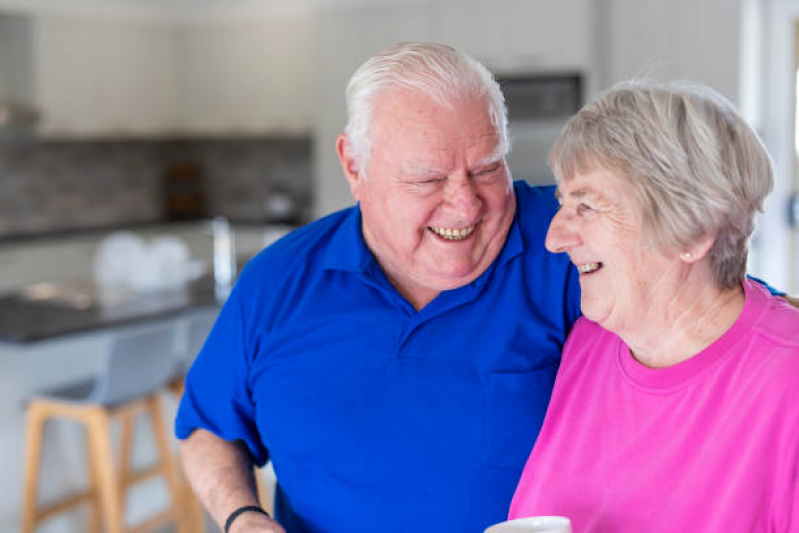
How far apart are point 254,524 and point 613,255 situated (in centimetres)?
71

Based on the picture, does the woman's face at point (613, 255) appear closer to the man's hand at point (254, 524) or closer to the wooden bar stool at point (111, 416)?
the man's hand at point (254, 524)

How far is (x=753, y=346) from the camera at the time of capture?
1099 mm

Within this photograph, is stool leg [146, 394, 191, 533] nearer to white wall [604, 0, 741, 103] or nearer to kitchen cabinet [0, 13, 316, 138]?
white wall [604, 0, 741, 103]

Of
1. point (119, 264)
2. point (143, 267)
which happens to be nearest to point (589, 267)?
point (143, 267)

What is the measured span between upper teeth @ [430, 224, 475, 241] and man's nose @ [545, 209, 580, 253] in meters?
0.19

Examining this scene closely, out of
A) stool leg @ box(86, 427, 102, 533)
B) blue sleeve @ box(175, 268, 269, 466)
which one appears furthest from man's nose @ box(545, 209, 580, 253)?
stool leg @ box(86, 427, 102, 533)

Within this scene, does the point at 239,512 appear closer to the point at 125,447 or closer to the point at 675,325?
the point at 675,325

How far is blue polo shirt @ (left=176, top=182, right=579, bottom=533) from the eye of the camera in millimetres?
1373

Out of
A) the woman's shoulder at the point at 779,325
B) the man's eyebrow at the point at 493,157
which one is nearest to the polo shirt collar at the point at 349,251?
the man's eyebrow at the point at 493,157

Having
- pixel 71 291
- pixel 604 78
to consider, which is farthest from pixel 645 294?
pixel 604 78

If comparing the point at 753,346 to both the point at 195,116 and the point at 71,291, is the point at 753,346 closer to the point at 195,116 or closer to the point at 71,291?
the point at 71,291

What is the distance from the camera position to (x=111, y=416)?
10.3 feet

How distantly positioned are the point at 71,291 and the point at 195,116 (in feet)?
11.0

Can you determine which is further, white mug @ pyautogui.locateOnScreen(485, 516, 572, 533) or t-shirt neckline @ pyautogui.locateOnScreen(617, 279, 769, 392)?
t-shirt neckline @ pyautogui.locateOnScreen(617, 279, 769, 392)
